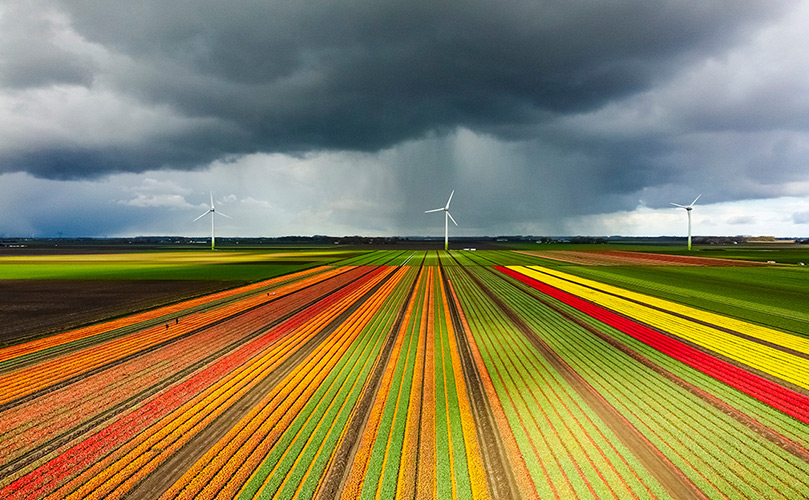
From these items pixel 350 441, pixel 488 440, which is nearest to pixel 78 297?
pixel 350 441

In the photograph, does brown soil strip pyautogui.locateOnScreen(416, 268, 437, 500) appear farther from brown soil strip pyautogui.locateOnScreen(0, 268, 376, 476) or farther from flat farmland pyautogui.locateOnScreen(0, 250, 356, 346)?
flat farmland pyautogui.locateOnScreen(0, 250, 356, 346)

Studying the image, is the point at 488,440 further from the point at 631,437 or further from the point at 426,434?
the point at 631,437

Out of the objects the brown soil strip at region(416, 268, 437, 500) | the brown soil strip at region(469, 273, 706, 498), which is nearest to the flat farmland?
the brown soil strip at region(416, 268, 437, 500)

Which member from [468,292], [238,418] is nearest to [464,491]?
[238,418]

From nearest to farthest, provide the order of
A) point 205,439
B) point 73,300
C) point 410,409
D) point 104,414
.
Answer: point 205,439
point 104,414
point 410,409
point 73,300

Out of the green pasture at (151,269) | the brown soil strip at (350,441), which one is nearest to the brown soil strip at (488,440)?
the brown soil strip at (350,441)
